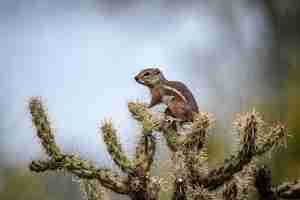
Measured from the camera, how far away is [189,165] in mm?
3996

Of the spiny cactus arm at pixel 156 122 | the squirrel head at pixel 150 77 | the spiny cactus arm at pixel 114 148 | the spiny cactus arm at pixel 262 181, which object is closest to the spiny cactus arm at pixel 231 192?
the spiny cactus arm at pixel 262 181

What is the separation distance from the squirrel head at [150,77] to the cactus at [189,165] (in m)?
0.78

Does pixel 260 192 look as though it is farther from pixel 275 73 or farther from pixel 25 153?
pixel 275 73

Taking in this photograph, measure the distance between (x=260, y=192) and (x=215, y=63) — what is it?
330 inches

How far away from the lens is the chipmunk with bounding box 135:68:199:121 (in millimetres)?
4695

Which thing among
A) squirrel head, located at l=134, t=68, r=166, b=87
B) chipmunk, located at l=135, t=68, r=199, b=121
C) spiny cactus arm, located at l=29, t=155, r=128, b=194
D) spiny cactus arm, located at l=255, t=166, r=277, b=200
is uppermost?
squirrel head, located at l=134, t=68, r=166, b=87

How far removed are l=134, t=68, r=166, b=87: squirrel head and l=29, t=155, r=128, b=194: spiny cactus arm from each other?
0.98 meters

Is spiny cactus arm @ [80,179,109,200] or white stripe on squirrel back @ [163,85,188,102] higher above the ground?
white stripe on squirrel back @ [163,85,188,102]

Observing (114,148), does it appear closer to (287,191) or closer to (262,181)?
(262,181)

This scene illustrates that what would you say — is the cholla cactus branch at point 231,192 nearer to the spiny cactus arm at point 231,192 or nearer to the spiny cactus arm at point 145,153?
the spiny cactus arm at point 231,192

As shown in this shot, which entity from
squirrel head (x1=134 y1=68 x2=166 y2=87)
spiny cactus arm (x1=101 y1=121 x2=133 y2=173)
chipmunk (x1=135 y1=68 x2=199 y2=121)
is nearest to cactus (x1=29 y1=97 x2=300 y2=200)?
spiny cactus arm (x1=101 y1=121 x2=133 y2=173)

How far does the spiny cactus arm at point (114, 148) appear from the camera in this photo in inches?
162

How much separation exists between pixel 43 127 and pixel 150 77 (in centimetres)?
100

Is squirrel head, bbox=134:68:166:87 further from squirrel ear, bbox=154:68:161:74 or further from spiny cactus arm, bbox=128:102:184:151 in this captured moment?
spiny cactus arm, bbox=128:102:184:151
